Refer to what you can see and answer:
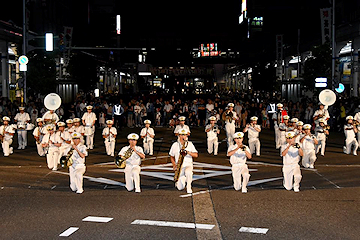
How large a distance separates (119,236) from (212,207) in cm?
277

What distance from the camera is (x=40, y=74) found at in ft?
119

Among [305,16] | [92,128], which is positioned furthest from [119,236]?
[305,16]

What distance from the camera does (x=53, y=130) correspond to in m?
15.9

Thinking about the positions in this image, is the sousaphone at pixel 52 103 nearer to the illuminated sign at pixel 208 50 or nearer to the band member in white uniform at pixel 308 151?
the band member in white uniform at pixel 308 151

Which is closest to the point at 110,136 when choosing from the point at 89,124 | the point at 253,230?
the point at 89,124

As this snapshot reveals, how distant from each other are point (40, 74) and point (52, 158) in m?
21.7

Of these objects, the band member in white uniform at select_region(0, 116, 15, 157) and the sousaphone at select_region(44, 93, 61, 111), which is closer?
the band member in white uniform at select_region(0, 116, 15, 157)

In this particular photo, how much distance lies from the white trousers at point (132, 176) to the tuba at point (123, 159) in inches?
7.4

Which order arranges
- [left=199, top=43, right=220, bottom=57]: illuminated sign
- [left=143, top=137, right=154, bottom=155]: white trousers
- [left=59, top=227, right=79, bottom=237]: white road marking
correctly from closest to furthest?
[left=59, top=227, right=79, bottom=237]: white road marking → [left=143, top=137, right=154, bottom=155]: white trousers → [left=199, top=43, right=220, bottom=57]: illuminated sign

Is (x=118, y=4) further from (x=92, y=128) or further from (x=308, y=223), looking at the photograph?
(x=308, y=223)

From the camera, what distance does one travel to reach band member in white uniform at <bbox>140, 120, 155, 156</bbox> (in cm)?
1908

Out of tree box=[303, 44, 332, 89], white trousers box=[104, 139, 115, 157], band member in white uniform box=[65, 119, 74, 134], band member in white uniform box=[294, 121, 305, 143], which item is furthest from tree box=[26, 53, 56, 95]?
band member in white uniform box=[294, 121, 305, 143]

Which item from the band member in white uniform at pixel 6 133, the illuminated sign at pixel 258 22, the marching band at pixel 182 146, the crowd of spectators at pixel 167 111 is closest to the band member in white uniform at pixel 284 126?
the marching band at pixel 182 146

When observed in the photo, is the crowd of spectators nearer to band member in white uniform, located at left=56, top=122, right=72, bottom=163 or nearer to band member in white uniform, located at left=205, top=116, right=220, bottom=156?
band member in white uniform, located at left=205, top=116, right=220, bottom=156
